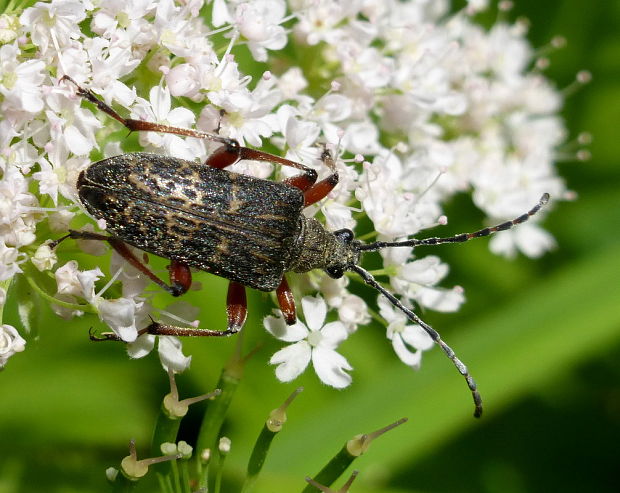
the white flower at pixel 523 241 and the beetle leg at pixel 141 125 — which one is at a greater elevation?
the beetle leg at pixel 141 125

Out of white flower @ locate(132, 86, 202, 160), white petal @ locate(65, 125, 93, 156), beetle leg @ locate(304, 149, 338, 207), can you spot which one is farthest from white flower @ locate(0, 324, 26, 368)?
beetle leg @ locate(304, 149, 338, 207)

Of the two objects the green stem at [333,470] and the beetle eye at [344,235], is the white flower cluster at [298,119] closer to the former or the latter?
the beetle eye at [344,235]

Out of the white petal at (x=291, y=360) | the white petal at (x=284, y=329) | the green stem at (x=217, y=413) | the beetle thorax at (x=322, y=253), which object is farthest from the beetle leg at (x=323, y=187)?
the green stem at (x=217, y=413)

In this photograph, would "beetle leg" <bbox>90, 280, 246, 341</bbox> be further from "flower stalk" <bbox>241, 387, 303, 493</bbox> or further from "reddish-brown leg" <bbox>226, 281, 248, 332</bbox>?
"flower stalk" <bbox>241, 387, 303, 493</bbox>

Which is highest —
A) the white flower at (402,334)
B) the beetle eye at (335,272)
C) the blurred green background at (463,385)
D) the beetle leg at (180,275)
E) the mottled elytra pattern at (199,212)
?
the mottled elytra pattern at (199,212)

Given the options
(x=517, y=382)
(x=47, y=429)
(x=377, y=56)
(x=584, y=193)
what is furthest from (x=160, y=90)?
(x=584, y=193)

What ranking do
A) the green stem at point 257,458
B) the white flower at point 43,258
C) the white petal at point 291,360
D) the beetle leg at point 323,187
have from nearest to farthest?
the white flower at point 43,258, the green stem at point 257,458, the white petal at point 291,360, the beetle leg at point 323,187

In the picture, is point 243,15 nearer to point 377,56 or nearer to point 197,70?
point 197,70

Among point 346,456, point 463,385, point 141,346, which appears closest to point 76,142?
point 141,346
